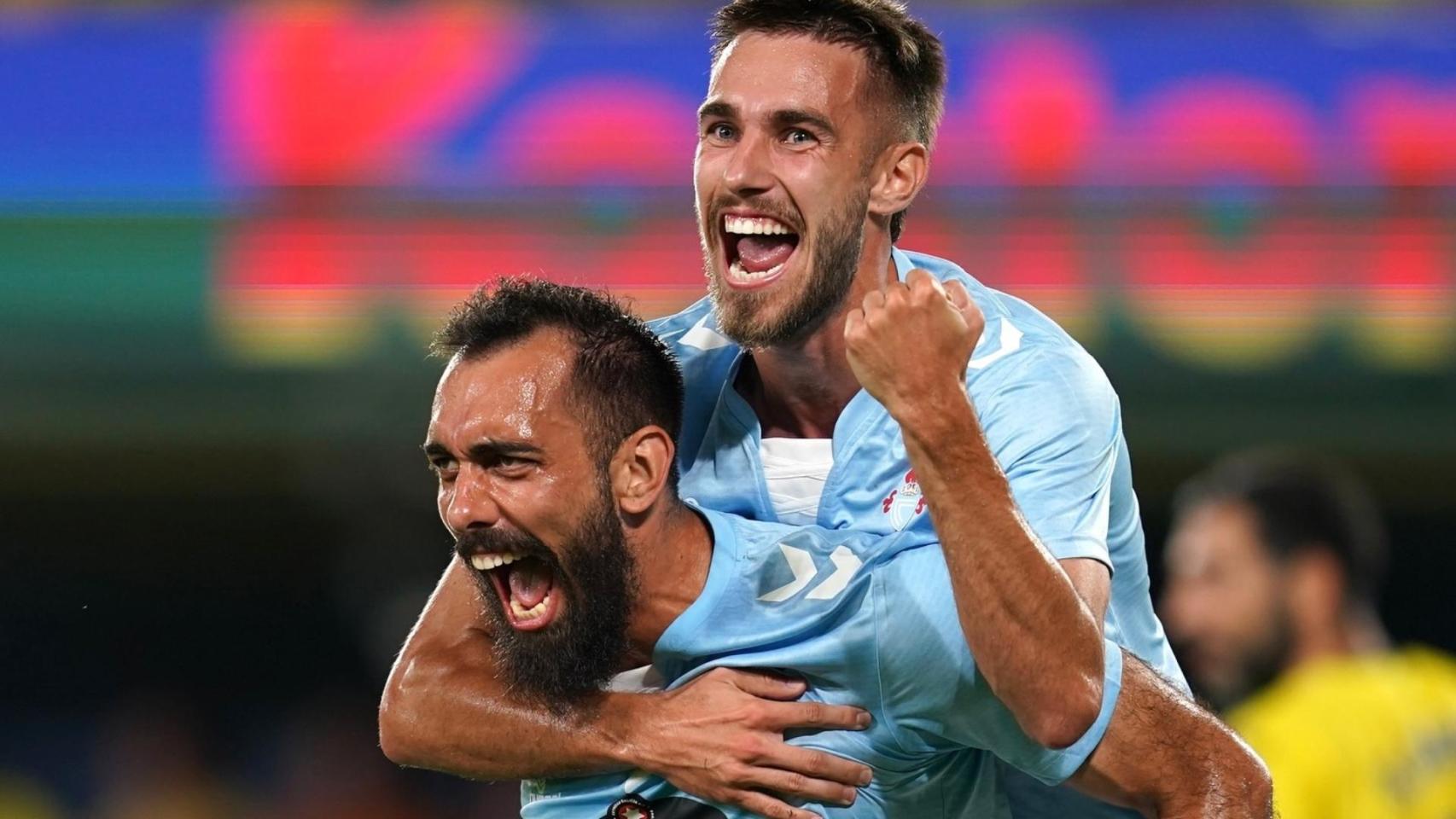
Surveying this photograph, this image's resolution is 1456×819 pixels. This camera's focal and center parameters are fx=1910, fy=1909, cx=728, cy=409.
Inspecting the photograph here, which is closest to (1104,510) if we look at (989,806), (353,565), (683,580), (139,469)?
(989,806)

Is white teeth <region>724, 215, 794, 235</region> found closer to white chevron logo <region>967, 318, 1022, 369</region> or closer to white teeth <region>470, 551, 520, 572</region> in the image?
white chevron logo <region>967, 318, 1022, 369</region>

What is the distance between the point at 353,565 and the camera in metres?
7.61

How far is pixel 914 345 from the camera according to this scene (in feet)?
7.72

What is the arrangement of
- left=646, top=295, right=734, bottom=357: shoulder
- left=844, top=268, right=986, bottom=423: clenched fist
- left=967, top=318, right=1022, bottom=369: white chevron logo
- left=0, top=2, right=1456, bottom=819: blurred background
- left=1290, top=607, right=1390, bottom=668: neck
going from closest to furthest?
1. left=844, top=268, right=986, bottom=423: clenched fist
2. left=967, top=318, right=1022, bottom=369: white chevron logo
3. left=646, top=295, right=734, bottom=357: shoulder
4. left=1290, top=607, right=1390, bottom=668: neck
5. left=0, top=2, right=1456, bottom=819: blurred background

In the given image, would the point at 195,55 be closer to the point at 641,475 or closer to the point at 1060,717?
the point at 641,475

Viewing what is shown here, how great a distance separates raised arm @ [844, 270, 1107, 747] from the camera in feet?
7.73

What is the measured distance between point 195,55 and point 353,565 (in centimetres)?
207

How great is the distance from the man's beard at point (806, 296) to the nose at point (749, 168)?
5 centimetres

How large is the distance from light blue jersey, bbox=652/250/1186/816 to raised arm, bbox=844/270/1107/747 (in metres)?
0.29

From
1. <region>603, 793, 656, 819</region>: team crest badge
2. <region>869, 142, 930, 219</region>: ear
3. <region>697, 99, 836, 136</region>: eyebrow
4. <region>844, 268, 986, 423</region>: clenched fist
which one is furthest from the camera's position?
<region>869, 142, 930, 219</region>: ear

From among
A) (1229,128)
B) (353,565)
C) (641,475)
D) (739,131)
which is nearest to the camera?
(641,475)

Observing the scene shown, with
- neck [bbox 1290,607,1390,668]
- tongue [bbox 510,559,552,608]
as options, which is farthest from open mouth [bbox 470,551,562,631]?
neck [bbox 1290,607,1390,668]

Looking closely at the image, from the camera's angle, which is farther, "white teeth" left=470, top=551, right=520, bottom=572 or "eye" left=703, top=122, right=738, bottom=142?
"eye" left=703, top=122, right=738, bottom=142

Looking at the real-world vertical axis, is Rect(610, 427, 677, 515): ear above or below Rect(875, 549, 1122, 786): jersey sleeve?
above
